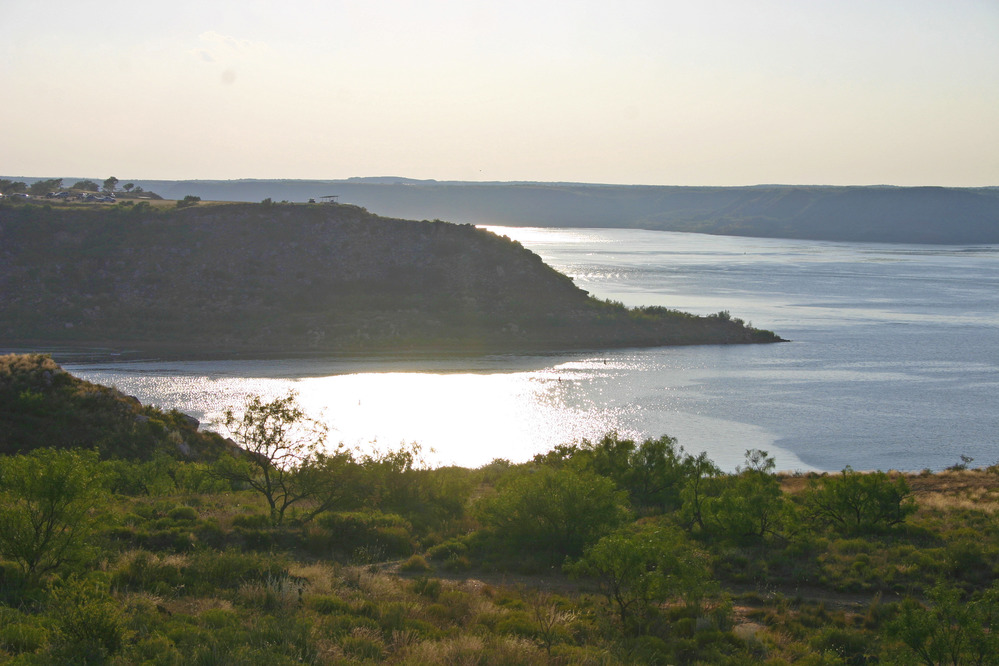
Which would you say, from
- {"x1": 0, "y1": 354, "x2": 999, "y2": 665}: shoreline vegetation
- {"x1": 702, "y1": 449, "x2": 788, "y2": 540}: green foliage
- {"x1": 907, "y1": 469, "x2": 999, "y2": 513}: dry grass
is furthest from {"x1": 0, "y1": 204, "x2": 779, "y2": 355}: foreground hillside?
{"x1": 702, "y1": 449, "x2": 788, "y2": 540}: green foliage

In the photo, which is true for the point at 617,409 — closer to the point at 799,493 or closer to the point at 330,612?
the point at 799,493

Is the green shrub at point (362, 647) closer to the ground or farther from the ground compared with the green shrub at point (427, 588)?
farther from the ground

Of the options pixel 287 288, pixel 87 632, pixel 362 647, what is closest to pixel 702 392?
pixel 287 288

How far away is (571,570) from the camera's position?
11977 mm

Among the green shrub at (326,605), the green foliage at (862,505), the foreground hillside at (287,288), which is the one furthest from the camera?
the foreground hillside at (287,288)

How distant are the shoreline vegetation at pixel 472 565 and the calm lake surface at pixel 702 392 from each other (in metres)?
5.08

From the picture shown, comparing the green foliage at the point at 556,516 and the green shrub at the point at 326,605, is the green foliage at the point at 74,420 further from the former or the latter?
the green shrub at the point at 326,605

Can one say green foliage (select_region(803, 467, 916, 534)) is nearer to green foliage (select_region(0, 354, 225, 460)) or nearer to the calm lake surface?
the calm lake surface

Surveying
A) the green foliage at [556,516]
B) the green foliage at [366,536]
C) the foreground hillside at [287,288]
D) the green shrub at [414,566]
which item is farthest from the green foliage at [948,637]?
the foreground hillside at [287,288]

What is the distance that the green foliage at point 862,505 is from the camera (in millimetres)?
15734

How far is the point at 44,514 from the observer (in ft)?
31.3

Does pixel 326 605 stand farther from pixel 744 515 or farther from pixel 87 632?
pixel 744 515

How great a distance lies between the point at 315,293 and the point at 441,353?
13.0m

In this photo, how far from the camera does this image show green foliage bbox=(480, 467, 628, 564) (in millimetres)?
13836
